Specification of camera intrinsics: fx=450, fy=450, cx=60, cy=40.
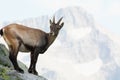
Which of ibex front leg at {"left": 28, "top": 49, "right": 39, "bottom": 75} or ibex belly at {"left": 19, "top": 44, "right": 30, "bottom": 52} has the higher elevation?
ibex belly at {"left": 19, "top": 44, "right": 30, "bottom": 52}

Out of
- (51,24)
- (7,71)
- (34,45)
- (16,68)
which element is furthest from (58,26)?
(7,71)

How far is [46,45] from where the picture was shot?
18.0m

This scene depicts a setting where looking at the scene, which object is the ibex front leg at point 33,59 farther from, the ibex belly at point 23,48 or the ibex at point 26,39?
the ibex belly at point 23,48

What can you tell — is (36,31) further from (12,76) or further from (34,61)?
(12,76)

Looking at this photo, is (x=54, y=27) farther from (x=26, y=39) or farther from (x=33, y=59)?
(x=26, y=39)

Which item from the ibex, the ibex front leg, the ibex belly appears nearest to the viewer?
the ibex

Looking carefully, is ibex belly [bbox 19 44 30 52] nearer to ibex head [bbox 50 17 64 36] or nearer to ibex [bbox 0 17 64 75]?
ibex [bbox 0 17 64 75]

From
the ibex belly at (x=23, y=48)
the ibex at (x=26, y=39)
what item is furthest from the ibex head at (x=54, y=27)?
the ibex belly at (x=23, y=48)

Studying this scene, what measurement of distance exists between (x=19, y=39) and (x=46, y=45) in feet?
6.49

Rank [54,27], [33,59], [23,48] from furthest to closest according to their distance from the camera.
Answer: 1. [54,27]
2. [33,59]
3. [23,48]

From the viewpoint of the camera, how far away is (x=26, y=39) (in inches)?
654

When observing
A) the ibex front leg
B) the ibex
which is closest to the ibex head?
the ibex

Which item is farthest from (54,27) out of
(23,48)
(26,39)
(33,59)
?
(23,48)

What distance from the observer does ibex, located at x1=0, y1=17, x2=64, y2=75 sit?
15.9m
